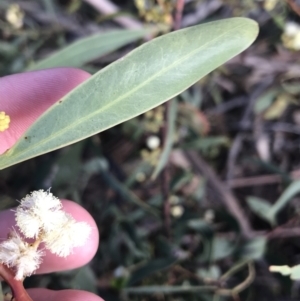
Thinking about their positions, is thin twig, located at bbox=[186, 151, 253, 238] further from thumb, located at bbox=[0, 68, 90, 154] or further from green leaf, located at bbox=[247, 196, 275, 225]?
thumb, located at bbox=[0, 68, 90, 154]

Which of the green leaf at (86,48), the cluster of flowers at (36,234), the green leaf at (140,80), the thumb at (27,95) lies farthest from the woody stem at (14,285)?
the green leaf at (86,48)

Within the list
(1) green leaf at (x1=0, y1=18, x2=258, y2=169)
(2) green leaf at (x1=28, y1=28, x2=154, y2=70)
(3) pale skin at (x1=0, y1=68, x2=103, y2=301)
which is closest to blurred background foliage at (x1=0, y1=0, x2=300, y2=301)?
(2) green leaf at (x1=28, y1=28, x2=154, y2=70)

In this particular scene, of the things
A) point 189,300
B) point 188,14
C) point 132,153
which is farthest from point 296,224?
point 188,14

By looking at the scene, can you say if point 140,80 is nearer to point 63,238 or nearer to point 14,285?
point 63,238

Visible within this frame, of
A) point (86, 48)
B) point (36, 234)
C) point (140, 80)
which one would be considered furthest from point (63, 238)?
point (86, 48)

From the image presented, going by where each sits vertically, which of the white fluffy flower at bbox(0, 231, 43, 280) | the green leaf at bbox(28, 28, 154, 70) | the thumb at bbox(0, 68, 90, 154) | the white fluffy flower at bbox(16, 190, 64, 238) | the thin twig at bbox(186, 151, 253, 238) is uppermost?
the green leaf at bbox(28, 28, 154, 70)

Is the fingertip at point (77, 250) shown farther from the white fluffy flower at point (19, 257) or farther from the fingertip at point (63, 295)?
the white fluffy flower at point (19, 257)
